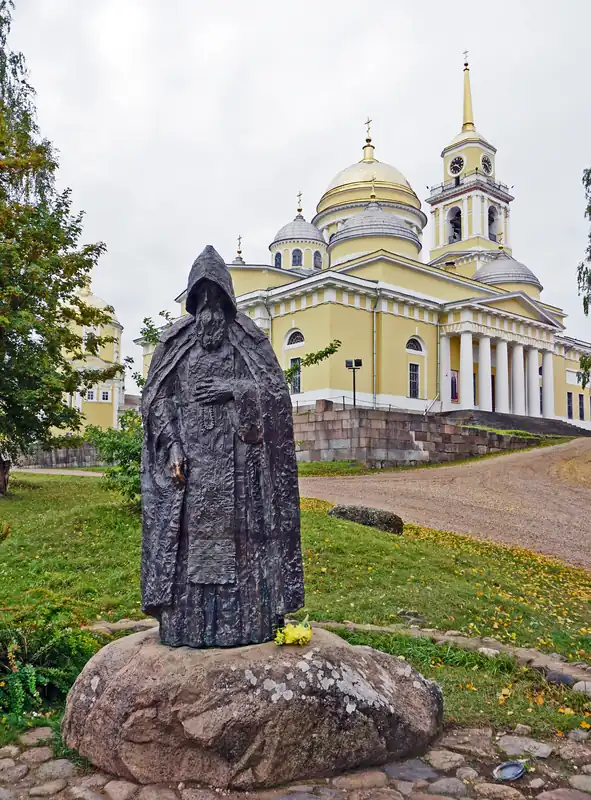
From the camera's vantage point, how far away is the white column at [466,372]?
35781 millimetres

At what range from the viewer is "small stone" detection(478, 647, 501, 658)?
5227 millimetres

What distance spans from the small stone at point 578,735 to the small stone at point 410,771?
976mm

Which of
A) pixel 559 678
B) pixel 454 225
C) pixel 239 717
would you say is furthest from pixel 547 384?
pixel 239 717

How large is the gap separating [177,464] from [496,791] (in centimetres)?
223

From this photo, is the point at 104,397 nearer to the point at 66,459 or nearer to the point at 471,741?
the point at 66,459

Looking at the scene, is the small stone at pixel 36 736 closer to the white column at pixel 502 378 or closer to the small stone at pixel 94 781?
the small stone at pixel 94 781

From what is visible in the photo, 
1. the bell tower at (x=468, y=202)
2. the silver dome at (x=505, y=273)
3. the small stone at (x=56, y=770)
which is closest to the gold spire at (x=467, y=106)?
the bell tower at (x=468, y=202)

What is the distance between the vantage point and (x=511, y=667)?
197 inches

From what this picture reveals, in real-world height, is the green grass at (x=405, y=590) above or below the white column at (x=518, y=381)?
below

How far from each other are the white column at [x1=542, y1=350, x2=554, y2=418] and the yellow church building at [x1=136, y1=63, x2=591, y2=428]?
0.22 ft

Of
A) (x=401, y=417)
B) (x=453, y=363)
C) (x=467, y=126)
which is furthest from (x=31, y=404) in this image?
(x=467, y=126)

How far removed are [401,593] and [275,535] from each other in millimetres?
3792

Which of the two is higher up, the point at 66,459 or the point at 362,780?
the point at 66,459

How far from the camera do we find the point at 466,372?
35844 mm
